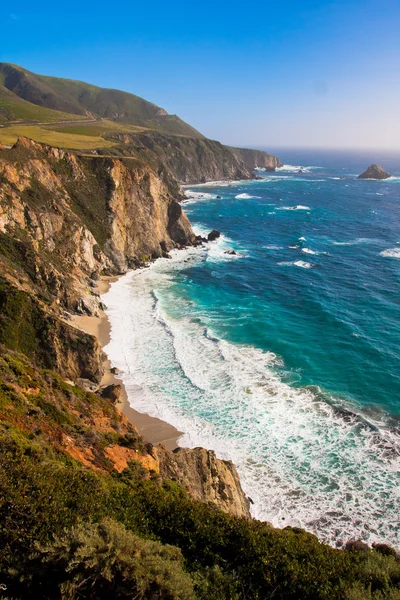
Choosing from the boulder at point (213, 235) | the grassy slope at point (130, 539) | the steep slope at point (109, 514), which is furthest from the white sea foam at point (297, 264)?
the grassy slope at point (130, 539)

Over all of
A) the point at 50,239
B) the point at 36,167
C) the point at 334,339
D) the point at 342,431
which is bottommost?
the point at 342,431

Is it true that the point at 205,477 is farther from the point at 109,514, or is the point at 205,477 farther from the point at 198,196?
the point at 198,196

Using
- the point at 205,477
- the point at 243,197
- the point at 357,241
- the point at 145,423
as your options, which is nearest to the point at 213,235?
the point at 357,241

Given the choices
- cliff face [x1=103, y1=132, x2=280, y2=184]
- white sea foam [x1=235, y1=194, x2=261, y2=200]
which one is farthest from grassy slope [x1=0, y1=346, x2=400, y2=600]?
cliff face [x1=103, y1=132, x2=280, y2=184]

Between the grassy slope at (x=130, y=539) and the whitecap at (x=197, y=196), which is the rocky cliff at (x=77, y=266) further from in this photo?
the whitecap at (x=197, y=196)

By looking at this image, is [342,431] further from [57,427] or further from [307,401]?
[57,427]

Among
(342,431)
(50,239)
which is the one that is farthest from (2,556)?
(50,239)
